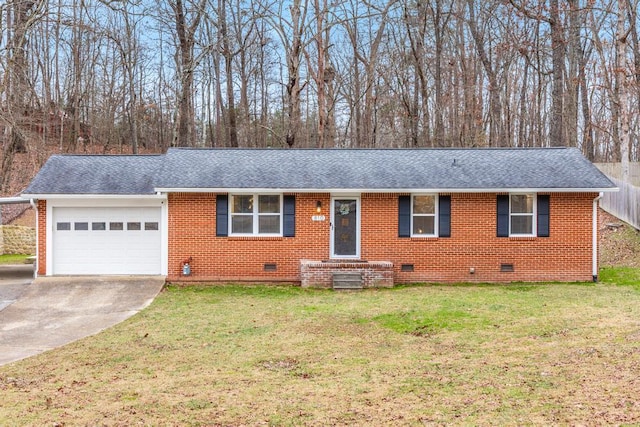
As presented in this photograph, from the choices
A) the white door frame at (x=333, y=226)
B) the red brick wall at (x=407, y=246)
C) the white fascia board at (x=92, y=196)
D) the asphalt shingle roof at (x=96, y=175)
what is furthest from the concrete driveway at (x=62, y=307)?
the white door frame at (x=333, y=226)

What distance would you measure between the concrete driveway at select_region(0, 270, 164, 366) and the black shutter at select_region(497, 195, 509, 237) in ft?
29.2

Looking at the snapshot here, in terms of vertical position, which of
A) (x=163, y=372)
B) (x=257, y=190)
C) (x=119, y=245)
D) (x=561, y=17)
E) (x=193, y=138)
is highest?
(x=561, y=17)

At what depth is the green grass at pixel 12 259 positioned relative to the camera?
20.2 m

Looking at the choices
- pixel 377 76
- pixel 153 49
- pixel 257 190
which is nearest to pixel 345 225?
pixel 257 190

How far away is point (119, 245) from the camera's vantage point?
15664mm

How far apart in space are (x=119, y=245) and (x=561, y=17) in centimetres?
2398

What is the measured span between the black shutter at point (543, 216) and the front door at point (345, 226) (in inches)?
189

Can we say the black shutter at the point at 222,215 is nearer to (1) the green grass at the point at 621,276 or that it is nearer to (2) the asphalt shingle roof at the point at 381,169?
(2) the asphalt shingle roof at the point at 381,169

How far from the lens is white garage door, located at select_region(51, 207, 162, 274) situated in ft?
51.1

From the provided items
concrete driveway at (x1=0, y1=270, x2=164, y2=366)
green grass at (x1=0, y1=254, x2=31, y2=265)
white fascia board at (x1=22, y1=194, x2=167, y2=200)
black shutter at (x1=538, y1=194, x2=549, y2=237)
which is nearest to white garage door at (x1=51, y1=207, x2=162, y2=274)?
concrete driveway at (x1=0, y1=270, x2=164, y2=366)

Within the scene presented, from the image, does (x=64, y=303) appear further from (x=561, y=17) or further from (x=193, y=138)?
(x=561, y=17)

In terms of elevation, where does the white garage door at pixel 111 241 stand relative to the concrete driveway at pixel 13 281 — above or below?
above

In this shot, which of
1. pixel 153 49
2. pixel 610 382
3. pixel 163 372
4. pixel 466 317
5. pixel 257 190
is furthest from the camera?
pixel 153 49

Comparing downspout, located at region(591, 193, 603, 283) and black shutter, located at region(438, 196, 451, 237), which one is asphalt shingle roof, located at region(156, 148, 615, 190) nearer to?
black shutter, located at region(438, 196, 451, 237)
